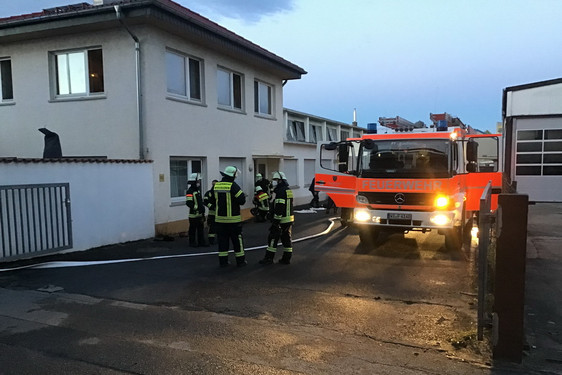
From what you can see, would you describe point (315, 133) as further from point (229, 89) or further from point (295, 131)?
point (229, 89)

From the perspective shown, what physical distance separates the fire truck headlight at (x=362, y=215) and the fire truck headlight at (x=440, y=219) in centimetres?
130

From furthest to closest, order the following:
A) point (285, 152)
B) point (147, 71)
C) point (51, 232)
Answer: point (285, 152) → point (147, 71) → point (51, 232)

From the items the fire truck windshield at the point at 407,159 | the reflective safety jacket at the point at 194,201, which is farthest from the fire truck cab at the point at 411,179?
the reflective safety jacket at the point at 194,201

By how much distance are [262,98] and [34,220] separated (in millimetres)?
10594

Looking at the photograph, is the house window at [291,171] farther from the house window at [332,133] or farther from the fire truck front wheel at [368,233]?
the fire truck front wheel at [368,233]

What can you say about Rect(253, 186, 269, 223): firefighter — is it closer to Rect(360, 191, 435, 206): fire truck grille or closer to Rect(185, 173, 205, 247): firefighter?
Rect(185, 173, 205, 247): firefighter

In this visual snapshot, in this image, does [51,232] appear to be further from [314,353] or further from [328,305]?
[314,353]

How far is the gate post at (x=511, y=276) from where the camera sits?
3.83 metres

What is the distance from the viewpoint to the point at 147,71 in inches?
443

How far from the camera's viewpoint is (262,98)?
675 inches

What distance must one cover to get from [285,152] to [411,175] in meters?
11.5

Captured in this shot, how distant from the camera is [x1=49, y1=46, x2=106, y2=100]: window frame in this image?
12000 mm

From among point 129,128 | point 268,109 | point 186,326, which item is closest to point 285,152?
point 268,109

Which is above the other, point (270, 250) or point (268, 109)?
point (268, 109)
